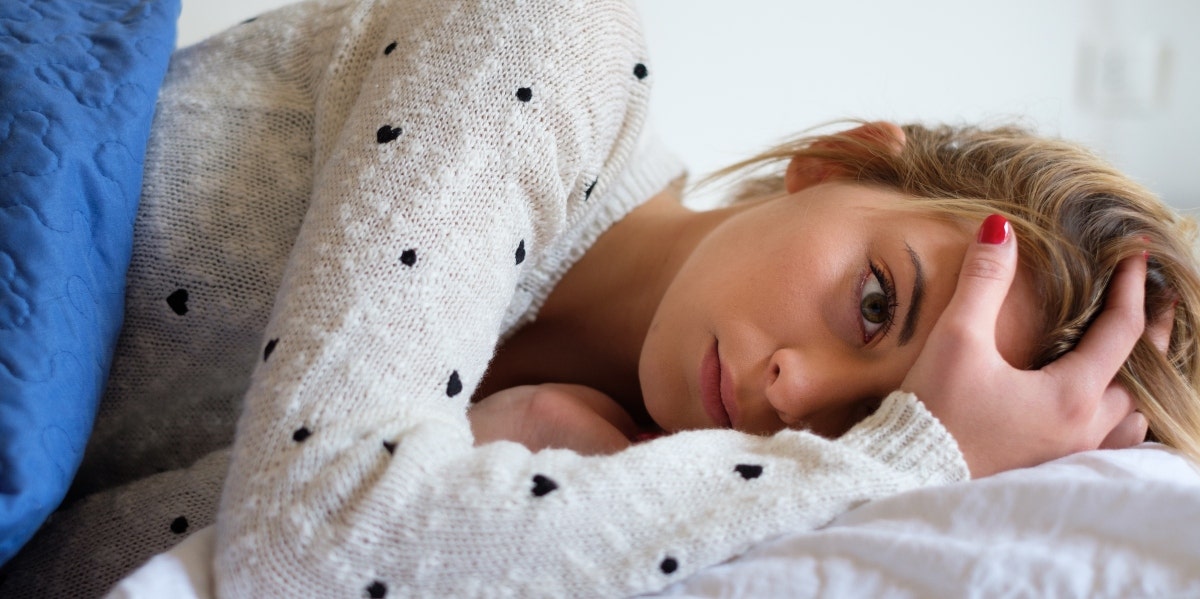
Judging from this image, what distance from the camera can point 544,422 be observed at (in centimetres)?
90

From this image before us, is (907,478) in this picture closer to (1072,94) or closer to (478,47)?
(478,47)

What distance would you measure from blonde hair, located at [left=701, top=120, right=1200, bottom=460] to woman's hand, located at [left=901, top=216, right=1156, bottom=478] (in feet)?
0.08

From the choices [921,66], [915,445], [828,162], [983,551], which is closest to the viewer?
[983,551]

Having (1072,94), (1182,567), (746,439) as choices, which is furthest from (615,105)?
(1072,94)

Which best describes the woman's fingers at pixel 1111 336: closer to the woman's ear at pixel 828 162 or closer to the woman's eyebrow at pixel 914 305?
the woman's eyebrow at pixel 914 305

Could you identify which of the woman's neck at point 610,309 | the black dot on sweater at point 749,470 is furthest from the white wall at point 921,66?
the black dot on sweater at point 749,470

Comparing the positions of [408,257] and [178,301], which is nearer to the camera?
[408,257]

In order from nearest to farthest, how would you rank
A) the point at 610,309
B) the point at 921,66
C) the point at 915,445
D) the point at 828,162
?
the point at 915,445 < the point at 828,162 < the point at 610,309 < the point at 921,66

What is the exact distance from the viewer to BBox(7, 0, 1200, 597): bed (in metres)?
0.60

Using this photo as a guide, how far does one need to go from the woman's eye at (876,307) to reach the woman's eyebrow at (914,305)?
0.02 metres

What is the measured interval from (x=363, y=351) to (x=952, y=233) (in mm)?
480

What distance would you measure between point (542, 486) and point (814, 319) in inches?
11.5

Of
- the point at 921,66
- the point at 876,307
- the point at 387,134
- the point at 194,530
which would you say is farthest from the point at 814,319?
the point at 921,66

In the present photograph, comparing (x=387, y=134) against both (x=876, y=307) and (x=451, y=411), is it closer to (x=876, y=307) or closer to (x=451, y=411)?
(x=451, y=411)
